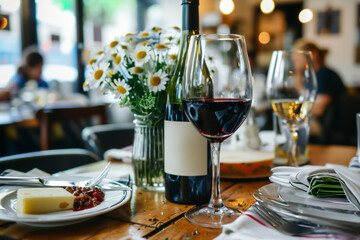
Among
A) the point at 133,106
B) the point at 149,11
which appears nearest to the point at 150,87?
the point at 133,106

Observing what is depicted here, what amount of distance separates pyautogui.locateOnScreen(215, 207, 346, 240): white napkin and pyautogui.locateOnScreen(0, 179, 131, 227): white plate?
197 millimetres

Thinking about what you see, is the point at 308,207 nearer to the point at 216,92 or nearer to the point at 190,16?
the point at 216,92

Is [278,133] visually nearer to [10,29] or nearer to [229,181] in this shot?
[229,181]

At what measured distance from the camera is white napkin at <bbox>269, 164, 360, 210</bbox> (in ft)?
1.83

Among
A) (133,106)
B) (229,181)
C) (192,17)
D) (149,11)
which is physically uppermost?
(149,11)

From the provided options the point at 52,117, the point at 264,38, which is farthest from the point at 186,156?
the point at 264,38

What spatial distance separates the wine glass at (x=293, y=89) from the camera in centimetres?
91

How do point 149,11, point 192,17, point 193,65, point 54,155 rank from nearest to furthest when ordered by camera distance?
1. point 193,65
2. point 192,17
3. point 54,155
4. point 149,11

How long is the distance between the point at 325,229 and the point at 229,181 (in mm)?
395

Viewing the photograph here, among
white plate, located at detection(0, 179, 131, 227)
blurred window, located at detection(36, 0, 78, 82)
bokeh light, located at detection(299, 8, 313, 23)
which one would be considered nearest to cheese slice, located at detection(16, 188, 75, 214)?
white plate, located at detection(0, 179, 131, 227)

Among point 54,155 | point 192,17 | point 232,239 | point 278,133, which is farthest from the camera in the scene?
point 54,155

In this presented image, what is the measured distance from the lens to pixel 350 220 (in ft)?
1.64

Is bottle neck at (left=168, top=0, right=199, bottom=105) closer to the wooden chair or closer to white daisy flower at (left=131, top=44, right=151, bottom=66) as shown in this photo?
white daisy flower at (left=131, top=44, right=151, bottom=66)

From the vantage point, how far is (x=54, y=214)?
1.80ft
